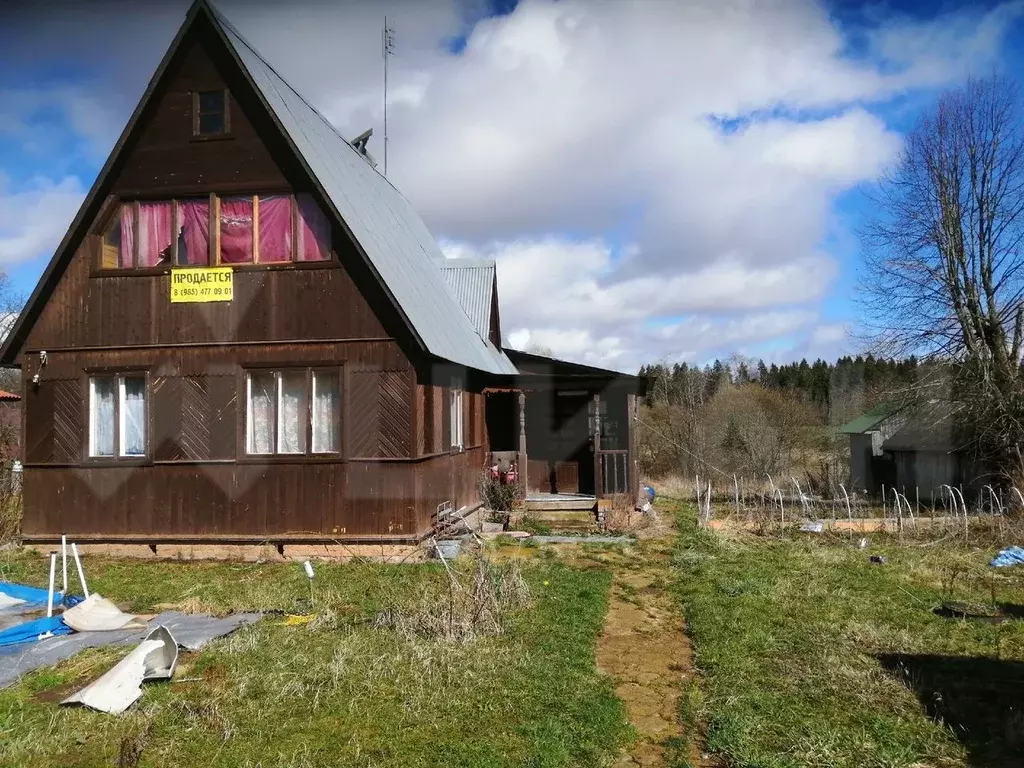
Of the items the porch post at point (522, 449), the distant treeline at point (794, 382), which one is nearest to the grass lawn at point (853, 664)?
the porch post at point (522, 449)

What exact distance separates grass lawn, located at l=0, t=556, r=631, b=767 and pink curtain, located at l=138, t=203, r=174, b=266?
22.5 ft

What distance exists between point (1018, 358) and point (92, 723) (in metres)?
21.6

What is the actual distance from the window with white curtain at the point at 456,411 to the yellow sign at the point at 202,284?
14.7 feet

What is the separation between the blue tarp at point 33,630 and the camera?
25.4ft

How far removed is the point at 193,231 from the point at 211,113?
6.57 ft

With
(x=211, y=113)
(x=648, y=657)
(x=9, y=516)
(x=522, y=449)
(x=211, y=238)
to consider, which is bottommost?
A: (x=648, y=657)

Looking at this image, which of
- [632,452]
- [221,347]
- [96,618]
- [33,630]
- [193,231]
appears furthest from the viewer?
[632,452]

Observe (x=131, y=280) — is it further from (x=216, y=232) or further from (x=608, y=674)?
(x=608, y=674)

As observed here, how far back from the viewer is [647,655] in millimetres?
7574

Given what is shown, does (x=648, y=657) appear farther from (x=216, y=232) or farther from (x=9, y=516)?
(x=9, y=516)

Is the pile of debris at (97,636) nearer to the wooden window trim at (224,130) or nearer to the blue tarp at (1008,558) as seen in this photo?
the wooden window trim at (224,130)

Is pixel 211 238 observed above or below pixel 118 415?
above

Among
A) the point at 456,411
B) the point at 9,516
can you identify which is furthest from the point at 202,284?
the point at 9,516

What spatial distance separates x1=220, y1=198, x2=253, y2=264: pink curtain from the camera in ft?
42.9
